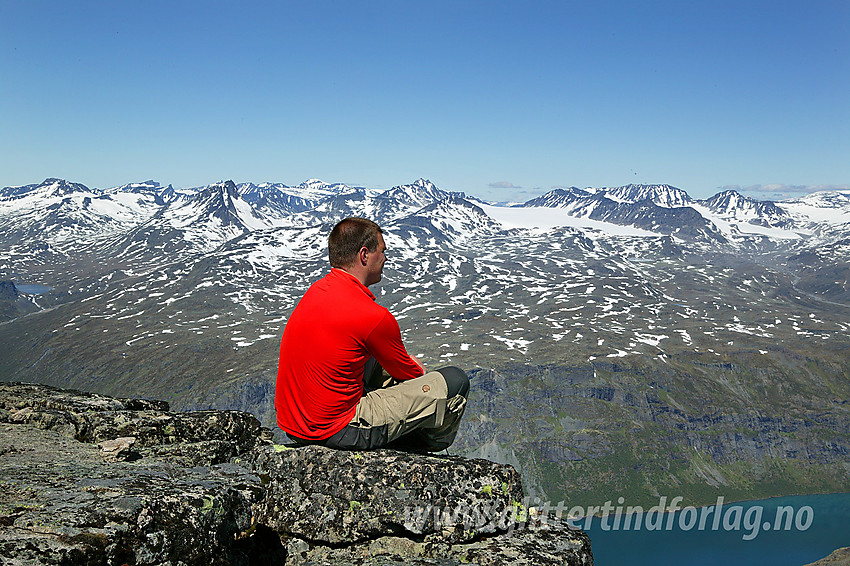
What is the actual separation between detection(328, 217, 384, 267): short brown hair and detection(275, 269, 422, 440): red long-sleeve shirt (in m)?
0.35

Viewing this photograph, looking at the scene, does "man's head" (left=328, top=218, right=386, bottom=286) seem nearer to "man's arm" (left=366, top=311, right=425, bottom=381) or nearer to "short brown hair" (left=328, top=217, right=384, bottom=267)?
"short brown hair" (left=328, top=217, right=384, bottom=267)

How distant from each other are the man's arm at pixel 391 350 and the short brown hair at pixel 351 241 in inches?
52.7

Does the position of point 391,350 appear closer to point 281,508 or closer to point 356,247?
point 356,247

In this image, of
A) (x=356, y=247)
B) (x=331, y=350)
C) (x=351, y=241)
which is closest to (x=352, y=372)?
(x=331, y=350)

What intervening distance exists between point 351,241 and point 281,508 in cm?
441

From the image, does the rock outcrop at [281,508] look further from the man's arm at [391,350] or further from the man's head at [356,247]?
the man's head at [356,247]

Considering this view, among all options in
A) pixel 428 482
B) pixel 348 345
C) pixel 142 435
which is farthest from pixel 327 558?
pixel 142 435

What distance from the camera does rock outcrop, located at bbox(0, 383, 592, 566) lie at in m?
6.34

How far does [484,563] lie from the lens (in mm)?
7449

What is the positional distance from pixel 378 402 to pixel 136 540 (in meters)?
→ 3.87

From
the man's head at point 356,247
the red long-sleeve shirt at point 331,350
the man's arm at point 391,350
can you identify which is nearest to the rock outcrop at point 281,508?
the red long-sleeve shirt at point 331,350

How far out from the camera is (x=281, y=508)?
802cm

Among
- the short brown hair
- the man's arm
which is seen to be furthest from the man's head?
the man's arm

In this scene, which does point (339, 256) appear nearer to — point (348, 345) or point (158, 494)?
point (348, 345)
